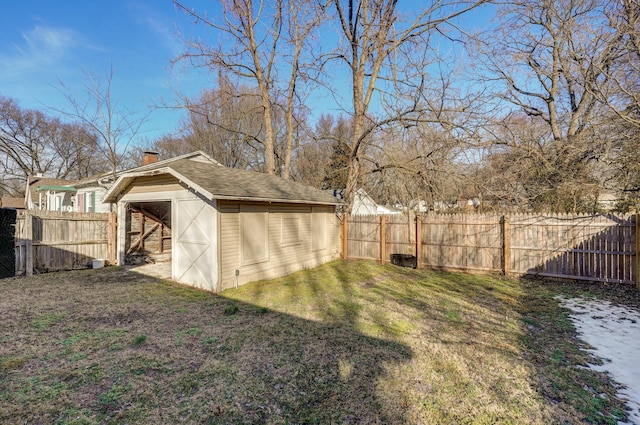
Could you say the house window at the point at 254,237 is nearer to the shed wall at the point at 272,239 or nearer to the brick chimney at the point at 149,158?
the shed wall at the point at 272,239

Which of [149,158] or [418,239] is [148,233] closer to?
[149,158]

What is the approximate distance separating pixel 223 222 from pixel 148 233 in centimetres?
601

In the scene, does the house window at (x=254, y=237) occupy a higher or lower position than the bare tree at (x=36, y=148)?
lower

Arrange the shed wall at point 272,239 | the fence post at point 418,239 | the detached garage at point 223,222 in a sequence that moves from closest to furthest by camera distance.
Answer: the detached garage at point 223,222 → the shed wall at point 272,239 → the fence post at point 418,239

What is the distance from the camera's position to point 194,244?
7.61 metres

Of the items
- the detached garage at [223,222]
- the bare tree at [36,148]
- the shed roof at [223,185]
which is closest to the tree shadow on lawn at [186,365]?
the detached garage at [223,222]

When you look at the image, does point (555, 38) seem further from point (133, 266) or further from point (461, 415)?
point (133, 266)

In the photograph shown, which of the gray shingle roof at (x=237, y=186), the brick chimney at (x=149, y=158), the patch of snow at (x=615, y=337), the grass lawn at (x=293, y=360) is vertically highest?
the brick chimney at (x=149, y=158)

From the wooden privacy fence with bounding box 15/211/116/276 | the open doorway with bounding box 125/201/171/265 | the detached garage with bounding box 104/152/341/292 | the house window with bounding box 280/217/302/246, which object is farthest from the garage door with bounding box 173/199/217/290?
the wooden privacy fence with bounding box 15/211/116/276

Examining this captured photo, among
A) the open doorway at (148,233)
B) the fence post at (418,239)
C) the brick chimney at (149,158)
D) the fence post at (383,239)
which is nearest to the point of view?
the fence post at (418,239)

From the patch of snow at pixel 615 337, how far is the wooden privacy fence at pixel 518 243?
189 centimetres

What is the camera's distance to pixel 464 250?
31.3ft

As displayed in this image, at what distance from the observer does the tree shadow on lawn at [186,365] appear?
2.85m

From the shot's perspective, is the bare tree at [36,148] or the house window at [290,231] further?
the bare tree at [36,148]
